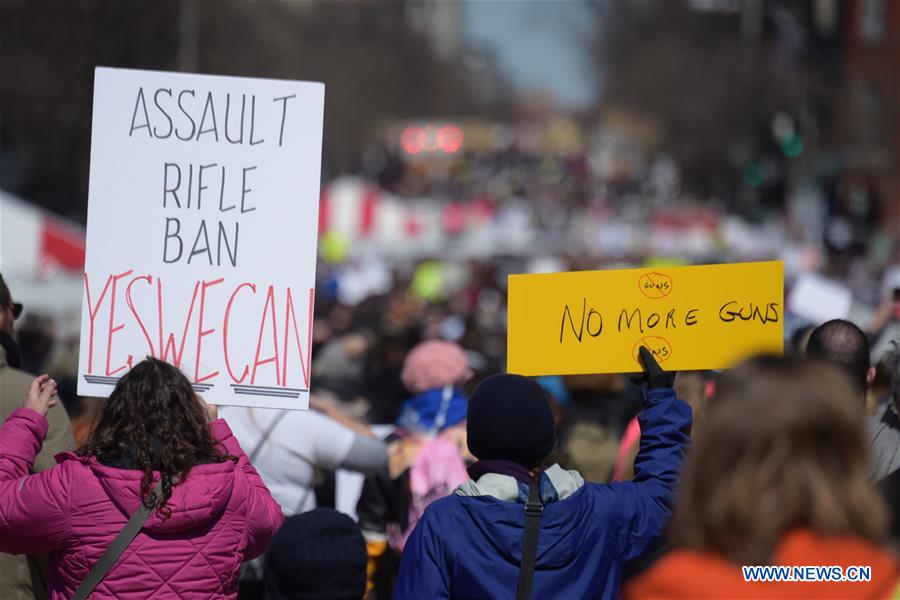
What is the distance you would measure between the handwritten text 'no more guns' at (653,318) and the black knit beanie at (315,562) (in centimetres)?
100

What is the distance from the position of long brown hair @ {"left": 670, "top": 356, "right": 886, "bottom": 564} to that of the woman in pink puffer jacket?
4.92 ft

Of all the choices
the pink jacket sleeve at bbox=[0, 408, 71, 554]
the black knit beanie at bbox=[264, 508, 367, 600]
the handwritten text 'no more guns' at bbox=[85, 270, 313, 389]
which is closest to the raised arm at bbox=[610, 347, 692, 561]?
the black knit beanie at bbox=[264, 508, 367, 600]

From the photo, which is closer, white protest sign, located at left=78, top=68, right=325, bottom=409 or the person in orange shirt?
the person in orange shirt

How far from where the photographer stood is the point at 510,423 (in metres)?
3.20

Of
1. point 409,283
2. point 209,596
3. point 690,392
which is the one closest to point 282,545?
point 209,596

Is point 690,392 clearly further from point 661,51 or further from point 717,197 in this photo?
point 661,51

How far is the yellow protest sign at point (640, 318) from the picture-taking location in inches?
152

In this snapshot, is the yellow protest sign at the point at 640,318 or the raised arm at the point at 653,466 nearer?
the raised arm at the point at 653,466

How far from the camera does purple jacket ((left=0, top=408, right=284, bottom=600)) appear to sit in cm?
328

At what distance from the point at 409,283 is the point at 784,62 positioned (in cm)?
1267

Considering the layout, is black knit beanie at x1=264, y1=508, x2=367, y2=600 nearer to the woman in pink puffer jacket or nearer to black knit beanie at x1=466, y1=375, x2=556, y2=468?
the woman in pink puffer jacket

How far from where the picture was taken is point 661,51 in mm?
69062

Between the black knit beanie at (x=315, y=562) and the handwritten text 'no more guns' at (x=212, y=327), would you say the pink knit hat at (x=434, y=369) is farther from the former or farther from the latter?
the black knit beanie at (x=315, y=562)

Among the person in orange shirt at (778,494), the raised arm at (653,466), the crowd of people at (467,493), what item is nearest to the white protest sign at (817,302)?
the crowd of people at (467,493)
